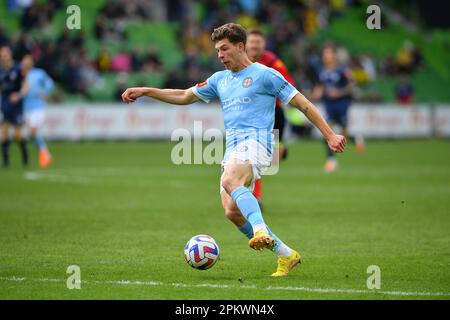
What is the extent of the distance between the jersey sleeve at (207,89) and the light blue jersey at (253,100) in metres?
0.35

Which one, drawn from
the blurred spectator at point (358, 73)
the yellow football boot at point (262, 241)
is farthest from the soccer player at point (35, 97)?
the blurred spectator at point (358, 73)

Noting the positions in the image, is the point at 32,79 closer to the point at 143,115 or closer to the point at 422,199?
the point at 143,115

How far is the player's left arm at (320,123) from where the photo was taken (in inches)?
345

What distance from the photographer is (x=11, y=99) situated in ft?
78.7

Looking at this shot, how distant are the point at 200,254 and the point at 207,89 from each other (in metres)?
1.69

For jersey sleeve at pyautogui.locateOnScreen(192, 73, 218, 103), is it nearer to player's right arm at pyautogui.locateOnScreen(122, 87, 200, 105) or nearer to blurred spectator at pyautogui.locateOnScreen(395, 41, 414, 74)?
player's right arm at pyautogui.locateOnScreen(122, 87, 200, 105)

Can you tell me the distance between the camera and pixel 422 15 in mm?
46938

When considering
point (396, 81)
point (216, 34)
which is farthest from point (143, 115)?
point (216, 34)

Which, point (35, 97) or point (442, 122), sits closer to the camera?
point (35, 97)

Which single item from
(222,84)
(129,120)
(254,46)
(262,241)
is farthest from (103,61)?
(262,241)
